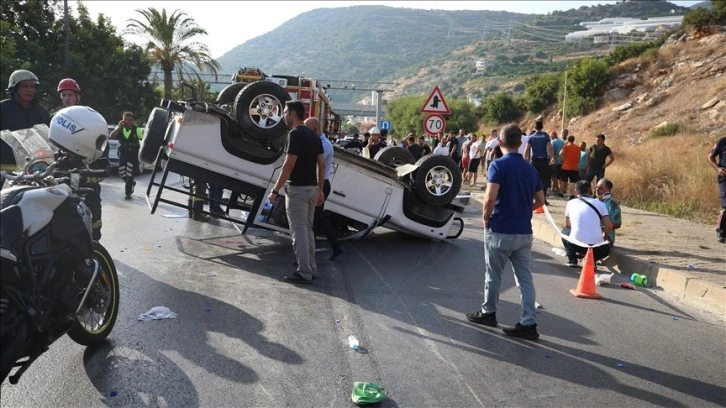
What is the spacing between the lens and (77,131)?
4.93 meters

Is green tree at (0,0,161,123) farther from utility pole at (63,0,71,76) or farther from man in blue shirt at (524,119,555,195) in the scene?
man in blue shirt at (524,119,555,195)

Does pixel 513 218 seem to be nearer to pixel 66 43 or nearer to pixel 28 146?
pixel 28 146

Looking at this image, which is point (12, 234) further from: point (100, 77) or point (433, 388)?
point (100, 77)

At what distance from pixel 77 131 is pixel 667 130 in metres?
24.2

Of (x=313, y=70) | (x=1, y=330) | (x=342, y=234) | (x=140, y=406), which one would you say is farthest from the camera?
(x=313, y=70)

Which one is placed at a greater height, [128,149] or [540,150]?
[540,150]

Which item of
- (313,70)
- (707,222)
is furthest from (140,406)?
(313,70)

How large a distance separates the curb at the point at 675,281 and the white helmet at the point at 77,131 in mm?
6386

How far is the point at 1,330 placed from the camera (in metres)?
3.20

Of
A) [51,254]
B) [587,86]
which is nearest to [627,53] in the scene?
[587,86]

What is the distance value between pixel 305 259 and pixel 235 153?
189 cm

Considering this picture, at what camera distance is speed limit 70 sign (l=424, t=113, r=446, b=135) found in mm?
17000

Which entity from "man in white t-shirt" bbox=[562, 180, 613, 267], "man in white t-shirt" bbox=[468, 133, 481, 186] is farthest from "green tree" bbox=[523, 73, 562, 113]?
"man in white t-shirt" bbox=[562, 180, 613, 267]

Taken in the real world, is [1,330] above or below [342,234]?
above
